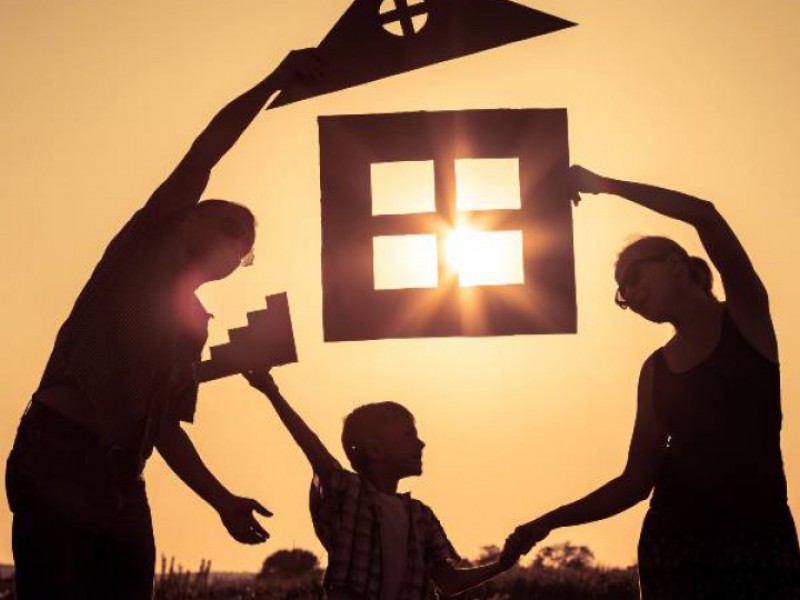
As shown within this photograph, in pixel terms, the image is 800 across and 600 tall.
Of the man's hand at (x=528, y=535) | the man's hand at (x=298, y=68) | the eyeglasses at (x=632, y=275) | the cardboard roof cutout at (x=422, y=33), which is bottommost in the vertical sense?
the man's hand at (x=528, y=535)

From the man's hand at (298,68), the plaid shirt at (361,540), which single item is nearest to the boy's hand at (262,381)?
the plaid shirt at (361,540)

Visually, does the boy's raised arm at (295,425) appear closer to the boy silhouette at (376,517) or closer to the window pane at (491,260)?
the boy silhouette at (376,517)

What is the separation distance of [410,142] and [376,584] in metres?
1.69

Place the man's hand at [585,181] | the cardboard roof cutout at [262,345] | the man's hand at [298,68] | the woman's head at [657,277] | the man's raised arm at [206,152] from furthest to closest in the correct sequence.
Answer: the cardboard roof cutout at [262,345] → the man's hand at [585,181] → the woman's head at [657,277] → the man's hand at [298,68] → the man's raised arm at [206,152]

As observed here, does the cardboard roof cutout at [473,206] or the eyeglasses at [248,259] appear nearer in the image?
the eyeglasses at [248,259]

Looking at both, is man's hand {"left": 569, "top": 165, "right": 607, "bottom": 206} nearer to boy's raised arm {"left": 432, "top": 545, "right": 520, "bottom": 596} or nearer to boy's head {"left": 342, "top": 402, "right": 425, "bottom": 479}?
boy's head {"left": 342, "top": 402, "right": 425, "bottom": 479}

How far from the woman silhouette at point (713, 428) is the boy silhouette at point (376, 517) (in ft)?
3.03

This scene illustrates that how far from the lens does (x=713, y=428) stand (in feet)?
10.9

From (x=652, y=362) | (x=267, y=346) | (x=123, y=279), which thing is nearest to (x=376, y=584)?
(x=267, y=346)

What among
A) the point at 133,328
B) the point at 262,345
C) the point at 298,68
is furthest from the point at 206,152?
the point at 262,345

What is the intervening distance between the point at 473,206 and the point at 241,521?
1937mm

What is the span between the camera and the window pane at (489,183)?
16.0ft

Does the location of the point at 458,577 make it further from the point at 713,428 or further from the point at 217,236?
the point at 217,236

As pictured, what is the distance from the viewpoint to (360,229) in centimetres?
491
